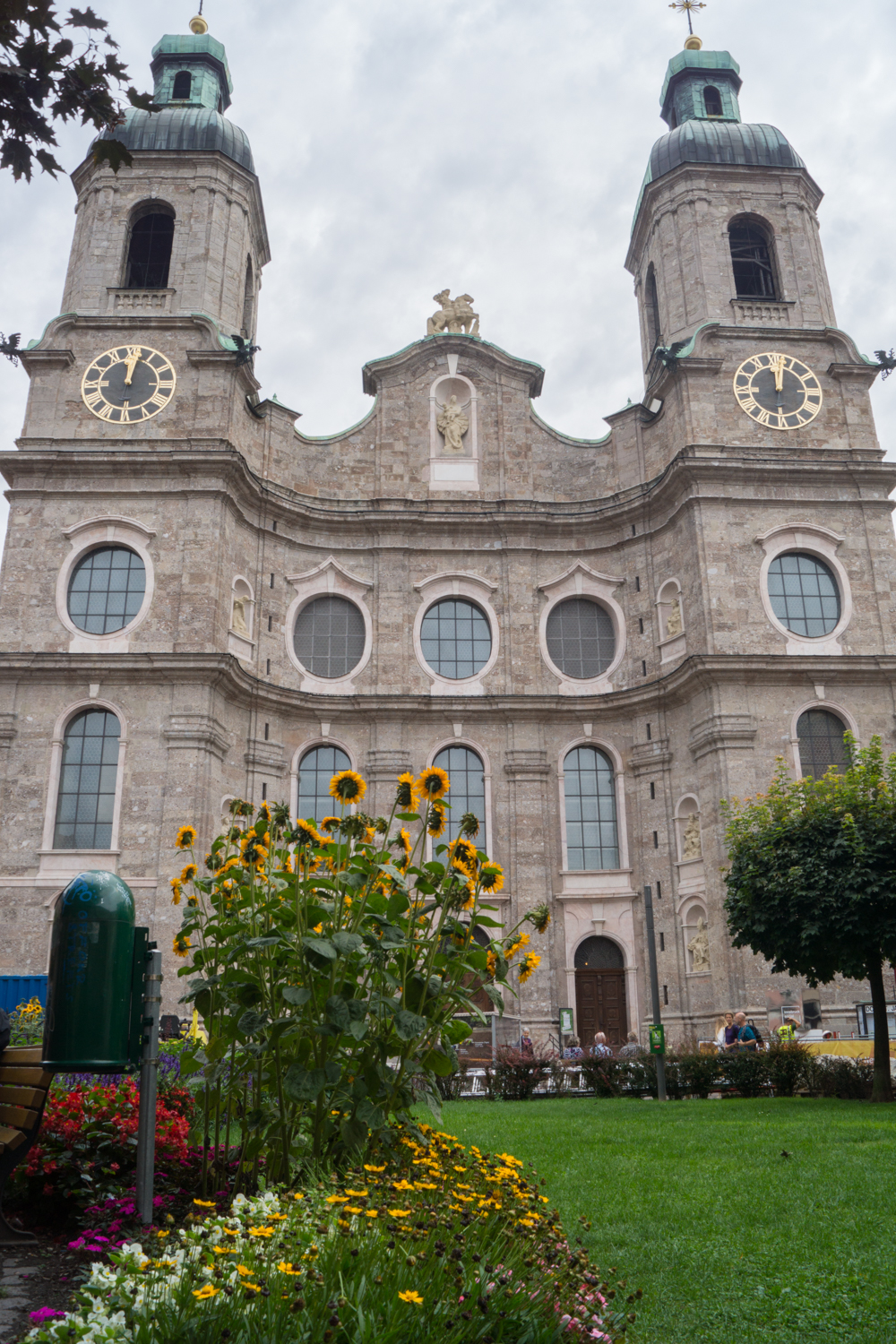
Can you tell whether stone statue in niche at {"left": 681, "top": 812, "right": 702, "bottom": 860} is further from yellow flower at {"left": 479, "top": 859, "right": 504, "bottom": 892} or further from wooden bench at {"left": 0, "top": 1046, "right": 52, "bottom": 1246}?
wooden bench at {"left": 0, "top": 1046, "right": 52, "bottom": 1246}

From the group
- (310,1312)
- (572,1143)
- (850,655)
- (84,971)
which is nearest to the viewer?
(310,1312)

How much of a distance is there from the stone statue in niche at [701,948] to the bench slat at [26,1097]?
19.9m

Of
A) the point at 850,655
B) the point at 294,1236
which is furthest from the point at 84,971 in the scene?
the point at 850,655

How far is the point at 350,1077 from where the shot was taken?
5535 mm

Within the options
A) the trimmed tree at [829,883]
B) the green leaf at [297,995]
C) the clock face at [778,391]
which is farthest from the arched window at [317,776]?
the green leaf at [297,995]

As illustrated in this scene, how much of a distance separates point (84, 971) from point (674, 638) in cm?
2291

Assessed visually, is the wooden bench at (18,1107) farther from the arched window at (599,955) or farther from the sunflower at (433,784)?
the arched window at (599,955)

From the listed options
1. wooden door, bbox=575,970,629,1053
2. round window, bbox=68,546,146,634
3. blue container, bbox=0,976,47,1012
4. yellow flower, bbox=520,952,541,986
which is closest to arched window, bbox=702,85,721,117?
round window, bbox=68,546,146,634

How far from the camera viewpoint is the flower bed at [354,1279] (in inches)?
120

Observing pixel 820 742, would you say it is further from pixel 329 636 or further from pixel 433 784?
pixel 433 784

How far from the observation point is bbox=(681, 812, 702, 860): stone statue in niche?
2423 cm

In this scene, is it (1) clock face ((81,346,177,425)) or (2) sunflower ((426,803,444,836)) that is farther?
(1) clock face ((81,346,177,425))

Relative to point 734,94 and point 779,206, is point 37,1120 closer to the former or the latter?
point 779,206

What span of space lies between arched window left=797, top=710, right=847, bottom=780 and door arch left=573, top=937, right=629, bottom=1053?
6.27m
